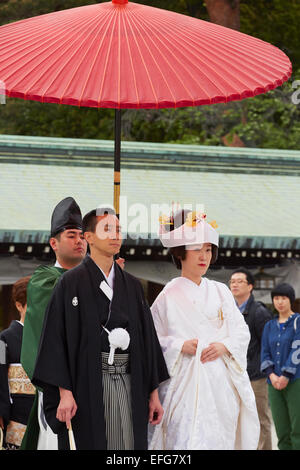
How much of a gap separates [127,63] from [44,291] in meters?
1.18

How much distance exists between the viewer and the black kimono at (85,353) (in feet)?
11.0

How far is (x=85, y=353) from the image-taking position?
3.39 metres

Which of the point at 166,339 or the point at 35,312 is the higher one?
the point at 35,312

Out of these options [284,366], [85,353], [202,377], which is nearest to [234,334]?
[202,377]

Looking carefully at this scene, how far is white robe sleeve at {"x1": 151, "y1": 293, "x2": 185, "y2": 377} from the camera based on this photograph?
12.4 feet

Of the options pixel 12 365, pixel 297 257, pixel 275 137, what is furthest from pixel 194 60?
pixel 275 137

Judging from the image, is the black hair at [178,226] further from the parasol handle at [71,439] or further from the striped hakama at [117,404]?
the parasol handle at [71,439]

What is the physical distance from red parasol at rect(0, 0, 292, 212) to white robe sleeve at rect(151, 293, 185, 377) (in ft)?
2.01

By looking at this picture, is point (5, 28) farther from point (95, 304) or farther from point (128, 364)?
point (128, 364)

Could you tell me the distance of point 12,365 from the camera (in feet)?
14.7

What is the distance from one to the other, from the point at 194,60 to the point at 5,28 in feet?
3.45

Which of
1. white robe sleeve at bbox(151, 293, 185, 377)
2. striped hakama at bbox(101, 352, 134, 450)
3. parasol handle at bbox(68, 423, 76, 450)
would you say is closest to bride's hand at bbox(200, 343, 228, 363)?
white robe sleeve at bbox(151, 293, 185, 377)

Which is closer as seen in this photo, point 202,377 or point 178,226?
point 202,377

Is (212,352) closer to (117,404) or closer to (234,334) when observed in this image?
(234,334)
